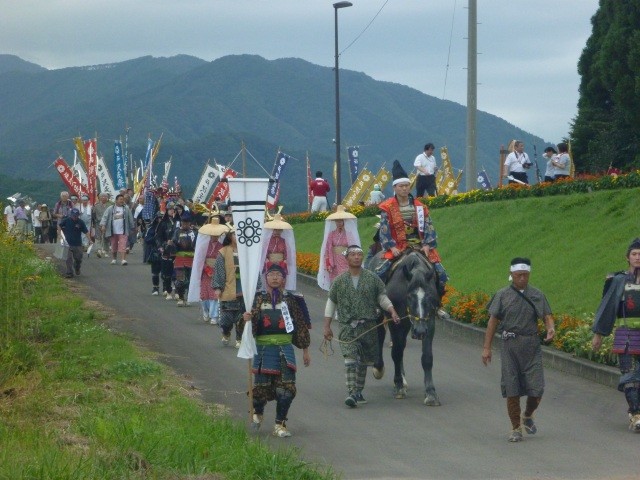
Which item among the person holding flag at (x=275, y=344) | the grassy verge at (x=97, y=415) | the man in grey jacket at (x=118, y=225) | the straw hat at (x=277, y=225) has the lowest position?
the grassy verge at (x=97, y=415)

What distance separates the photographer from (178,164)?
19912 cm

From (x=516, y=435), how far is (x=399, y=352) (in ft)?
10.5

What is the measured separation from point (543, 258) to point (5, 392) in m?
12.8

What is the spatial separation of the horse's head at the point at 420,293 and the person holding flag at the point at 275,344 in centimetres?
217

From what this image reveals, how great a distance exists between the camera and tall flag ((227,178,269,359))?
1330 cm

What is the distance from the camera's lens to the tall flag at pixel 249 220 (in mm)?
13305

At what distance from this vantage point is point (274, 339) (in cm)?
1302

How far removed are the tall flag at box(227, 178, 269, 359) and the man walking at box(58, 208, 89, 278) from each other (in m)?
16.9

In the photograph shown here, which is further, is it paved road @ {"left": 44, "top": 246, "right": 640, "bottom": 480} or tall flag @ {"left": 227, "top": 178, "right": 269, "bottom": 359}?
tall flag @ {"left": 227, "top": 178, "right": 269, "bottom": 359}

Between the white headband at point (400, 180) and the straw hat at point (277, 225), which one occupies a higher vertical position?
the white headband at point (400, 180)

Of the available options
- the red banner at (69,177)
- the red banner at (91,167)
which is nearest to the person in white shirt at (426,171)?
the red banner at (91,167)

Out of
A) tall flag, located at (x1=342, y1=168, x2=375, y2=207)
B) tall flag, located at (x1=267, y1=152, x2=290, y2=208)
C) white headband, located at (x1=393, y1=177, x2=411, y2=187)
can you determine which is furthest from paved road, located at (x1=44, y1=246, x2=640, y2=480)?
tall flag, located at (x1=342, y1=168, x2=375, y2=207)

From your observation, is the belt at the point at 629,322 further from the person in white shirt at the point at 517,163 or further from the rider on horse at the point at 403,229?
the person in white shirt at the point at 517,163

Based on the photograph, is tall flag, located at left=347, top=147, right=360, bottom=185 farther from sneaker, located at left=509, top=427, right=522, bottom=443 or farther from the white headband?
sneaker, located at left=509, top=427, right=522, bottom=443
